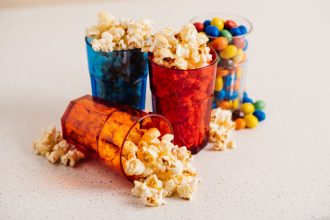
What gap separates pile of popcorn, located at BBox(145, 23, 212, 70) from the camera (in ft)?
3.70

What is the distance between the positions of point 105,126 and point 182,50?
0.23 m

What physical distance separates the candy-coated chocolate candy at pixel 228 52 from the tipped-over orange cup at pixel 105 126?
0.27 meters

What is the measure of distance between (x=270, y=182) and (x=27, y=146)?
0.57m

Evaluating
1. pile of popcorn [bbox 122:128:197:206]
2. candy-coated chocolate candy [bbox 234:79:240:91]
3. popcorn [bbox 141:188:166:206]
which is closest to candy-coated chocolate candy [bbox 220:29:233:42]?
candy-coated chocolate candy [bbox 234:79:240:91]

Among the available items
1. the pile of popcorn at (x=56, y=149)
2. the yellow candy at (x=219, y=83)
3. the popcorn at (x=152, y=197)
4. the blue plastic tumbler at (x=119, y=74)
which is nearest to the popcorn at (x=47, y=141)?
the pile of popcorn at (x=56, y=149)

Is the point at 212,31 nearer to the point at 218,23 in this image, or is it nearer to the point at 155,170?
the point at 218,23

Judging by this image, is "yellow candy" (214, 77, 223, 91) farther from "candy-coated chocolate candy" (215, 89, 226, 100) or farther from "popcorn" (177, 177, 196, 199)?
"popcorn" (177, 177, 196, 199)

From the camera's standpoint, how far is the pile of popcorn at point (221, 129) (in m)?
1.27

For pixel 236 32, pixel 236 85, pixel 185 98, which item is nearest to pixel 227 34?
pixel 236 32

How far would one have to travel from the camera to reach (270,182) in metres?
1.16

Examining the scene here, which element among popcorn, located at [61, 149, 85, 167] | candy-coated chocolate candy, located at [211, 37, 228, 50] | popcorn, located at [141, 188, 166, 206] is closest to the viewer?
popcorn, located at [141, 188, 166, 206]

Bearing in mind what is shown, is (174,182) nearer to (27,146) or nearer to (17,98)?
(27,146)

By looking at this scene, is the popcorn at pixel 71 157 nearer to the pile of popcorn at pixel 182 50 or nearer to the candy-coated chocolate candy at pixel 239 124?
the pile of popcorn at pixel 182 50

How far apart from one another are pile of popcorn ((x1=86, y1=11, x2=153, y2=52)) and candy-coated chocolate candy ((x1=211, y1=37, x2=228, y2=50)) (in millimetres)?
162
